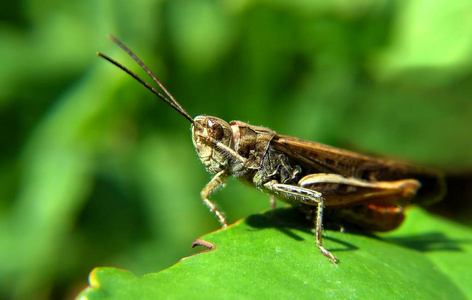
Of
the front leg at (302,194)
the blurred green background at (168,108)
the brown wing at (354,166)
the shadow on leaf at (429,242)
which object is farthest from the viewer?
the blurred green background at (168,108)

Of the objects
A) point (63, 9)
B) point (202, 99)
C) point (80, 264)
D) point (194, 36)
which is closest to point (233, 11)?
point (194, 36)

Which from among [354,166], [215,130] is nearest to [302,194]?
[354,166]

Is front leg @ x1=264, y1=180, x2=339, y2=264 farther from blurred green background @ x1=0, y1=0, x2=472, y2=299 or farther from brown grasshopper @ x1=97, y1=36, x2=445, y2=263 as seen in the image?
blurred green background @ x1=0, y1=0, x2=472, y2=299

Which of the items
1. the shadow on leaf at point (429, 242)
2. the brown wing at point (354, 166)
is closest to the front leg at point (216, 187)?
the brown wing at point (354, 166)

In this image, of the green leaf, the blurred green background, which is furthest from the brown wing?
the blurred green background

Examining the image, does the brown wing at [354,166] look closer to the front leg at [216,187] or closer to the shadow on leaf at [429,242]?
the shadow on leaf at [429,242]

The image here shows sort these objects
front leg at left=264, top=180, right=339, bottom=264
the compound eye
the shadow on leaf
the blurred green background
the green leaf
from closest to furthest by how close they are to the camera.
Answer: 1. the green leaf
2. front leg at left=264, top=180, right=339, bottom=264
3. the compound eye
4. the shadow on leaf
5. the blurred green background

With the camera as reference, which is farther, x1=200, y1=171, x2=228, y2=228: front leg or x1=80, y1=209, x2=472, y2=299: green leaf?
x1=200, y1=171, x2=228, y2=228: front leg
